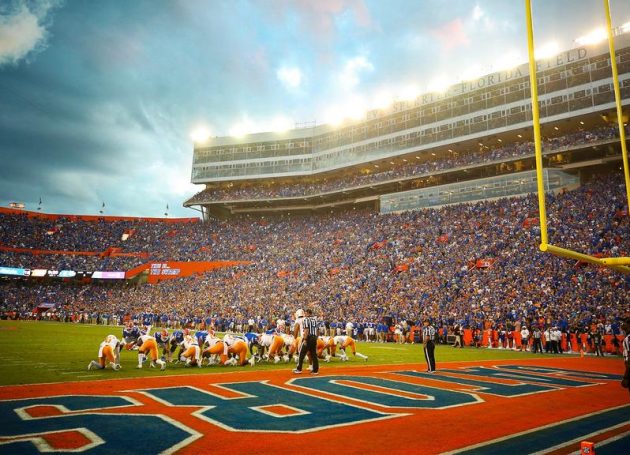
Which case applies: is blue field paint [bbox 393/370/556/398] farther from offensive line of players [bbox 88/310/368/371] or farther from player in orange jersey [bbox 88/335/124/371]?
player in orange jersey [bbox 88/335/124/371]

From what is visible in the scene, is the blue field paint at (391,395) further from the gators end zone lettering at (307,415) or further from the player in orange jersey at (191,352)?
the player in orange jersey at (191,352)

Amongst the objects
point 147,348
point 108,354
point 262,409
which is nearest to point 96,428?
point 262,409

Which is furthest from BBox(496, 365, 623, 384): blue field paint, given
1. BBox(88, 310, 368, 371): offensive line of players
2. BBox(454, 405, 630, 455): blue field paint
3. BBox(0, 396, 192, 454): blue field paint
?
BBox(0, 396, 192, 454): blue field paint

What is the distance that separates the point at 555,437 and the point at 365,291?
28.5 meters

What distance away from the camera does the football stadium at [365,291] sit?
5922 millimetres

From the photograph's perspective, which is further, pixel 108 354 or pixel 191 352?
pixel 191 352

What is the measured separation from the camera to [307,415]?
6199 mm

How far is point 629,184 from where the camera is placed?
34.1 feet

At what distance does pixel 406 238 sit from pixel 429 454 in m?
35.1

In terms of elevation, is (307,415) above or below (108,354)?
below

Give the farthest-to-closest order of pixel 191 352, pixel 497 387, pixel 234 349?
pixel 234 349, pixel 191 352, pixel 497 387

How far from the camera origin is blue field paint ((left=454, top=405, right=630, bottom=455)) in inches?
186

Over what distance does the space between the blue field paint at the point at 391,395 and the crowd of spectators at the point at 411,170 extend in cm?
3299

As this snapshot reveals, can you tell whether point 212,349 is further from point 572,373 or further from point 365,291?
point 365,291
